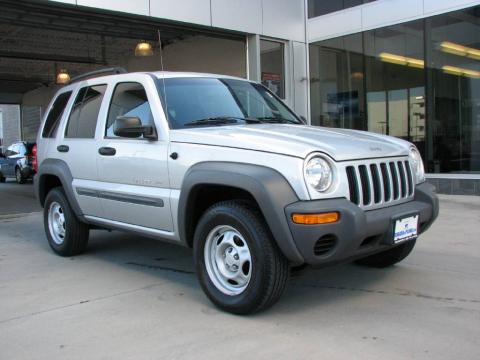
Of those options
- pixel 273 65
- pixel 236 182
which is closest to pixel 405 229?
pixel 236 182

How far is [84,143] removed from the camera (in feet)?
17.9

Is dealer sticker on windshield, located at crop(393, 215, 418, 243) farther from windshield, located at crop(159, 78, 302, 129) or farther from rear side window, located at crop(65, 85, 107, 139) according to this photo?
rear side window, located at crop(65, 85, 107, 139)

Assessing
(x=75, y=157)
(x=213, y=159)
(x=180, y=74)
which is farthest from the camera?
(x=75, y=157)

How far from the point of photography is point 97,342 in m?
3.52

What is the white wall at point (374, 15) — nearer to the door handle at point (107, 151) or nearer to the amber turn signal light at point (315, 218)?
the door handle at point (107, 151)

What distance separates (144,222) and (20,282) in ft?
4.74

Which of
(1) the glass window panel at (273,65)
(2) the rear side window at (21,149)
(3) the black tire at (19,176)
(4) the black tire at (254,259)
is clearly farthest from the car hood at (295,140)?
(2) the rear side window at (21,149)

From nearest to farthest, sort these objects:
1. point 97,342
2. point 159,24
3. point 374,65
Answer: point 97,342, point 159,24, point 374,65

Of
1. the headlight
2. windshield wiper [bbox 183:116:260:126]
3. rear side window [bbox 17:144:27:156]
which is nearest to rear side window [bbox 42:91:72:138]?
windshield wiper [bbox 183:116:260:126]

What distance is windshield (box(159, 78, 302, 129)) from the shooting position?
4.59 metres

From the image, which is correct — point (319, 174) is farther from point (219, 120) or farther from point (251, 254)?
point (219, 120)

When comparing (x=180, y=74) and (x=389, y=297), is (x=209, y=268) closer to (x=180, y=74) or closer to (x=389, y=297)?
(x=389, y=297)

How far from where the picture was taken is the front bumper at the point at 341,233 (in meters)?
3.48

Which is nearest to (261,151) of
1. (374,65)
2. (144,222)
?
(144,222)
